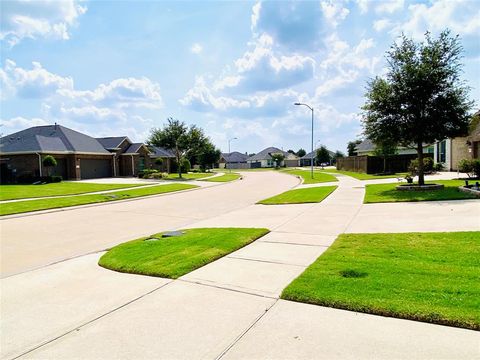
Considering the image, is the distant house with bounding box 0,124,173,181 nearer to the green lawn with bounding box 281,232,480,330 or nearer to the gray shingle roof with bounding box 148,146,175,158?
the gray shingle roof with bounding box 148,146,175,158

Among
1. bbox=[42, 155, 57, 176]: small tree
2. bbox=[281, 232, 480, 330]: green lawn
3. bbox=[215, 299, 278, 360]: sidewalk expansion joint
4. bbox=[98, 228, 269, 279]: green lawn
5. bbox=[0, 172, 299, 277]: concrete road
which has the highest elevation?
bbox=[42, 155, 57, 176]: small tree

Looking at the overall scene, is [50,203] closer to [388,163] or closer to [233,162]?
[388,163]

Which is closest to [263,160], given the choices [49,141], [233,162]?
[233,162]

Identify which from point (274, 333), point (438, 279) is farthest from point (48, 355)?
point (438, 279)

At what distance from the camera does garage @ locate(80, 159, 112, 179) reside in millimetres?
40153

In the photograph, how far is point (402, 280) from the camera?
15.9ft

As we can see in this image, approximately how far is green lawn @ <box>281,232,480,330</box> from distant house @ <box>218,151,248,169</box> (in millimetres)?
101176

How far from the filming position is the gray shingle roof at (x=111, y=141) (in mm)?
46500

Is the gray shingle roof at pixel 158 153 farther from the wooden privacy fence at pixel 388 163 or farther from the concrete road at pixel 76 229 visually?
the concrete road at pixel 76 229

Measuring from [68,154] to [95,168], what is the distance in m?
4.97

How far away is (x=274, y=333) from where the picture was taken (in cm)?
368

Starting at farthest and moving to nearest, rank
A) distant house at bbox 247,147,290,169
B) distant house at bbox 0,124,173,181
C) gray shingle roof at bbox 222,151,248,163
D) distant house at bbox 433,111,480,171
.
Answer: gray shingle roof at bbox 222,151,248,163 → distant house at bbox 247,147,290,169 → distant house at bbox 0,124,173,181 → distant house at bbox 433,111,480,171

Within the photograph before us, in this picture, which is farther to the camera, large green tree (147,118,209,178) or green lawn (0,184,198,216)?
large green tree (147,118,209,178)

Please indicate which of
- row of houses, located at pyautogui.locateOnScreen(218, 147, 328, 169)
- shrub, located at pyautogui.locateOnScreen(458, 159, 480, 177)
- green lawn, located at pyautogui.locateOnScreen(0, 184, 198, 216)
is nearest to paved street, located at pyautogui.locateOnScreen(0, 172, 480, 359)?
green lawn, located at pyautogui.locateOnScreen(0, 184, 198, 216)
